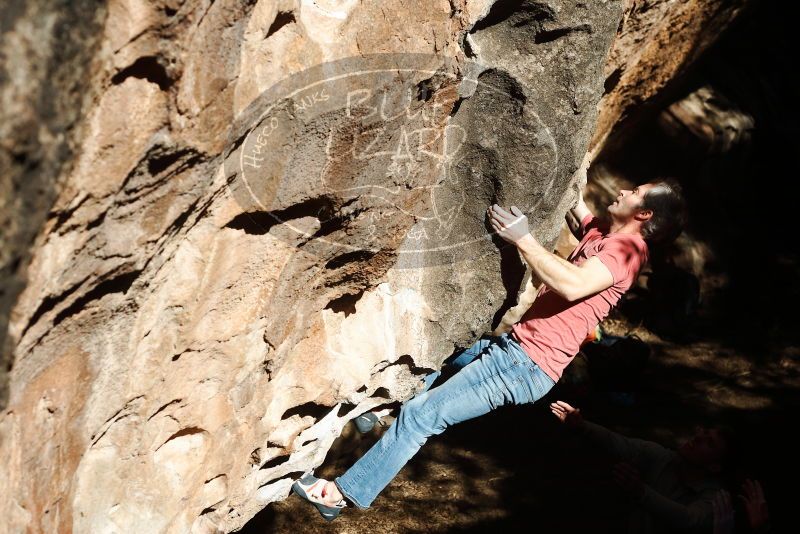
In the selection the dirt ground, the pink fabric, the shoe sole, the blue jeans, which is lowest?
the dirt ground

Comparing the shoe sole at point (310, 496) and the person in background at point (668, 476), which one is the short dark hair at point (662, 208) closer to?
the person in background at point (668, 476)

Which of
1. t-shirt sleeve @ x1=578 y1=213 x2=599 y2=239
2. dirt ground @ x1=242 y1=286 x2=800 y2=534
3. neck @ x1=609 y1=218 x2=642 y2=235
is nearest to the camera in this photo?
neck @ x1=609 y1=218 x2=642 y2=235

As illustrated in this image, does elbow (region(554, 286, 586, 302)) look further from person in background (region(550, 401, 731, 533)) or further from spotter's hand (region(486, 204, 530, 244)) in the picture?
person in background (region(550, 401, 731, 533))

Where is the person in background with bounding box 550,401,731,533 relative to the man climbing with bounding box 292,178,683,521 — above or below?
below

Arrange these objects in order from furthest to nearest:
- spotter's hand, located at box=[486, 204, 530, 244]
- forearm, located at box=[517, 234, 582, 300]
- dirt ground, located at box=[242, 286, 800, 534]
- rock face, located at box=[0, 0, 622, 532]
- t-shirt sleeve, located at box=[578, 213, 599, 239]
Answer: dirt ground, located at box=[242, 286, 800, 534] → t-shirt sleeve, located at box=[578, 213, 599, 239] → spotter's hand, located at box=[486, 204, 530, 244] → forearm, located at box=[517, 234, 582, 300] → rock face, located at box=[0, 0, 622, 532]

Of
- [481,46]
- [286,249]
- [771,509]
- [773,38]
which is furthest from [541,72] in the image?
[773,38]

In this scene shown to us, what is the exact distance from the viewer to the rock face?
1.41 metres

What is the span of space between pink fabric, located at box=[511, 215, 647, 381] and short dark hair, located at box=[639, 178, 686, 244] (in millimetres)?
70

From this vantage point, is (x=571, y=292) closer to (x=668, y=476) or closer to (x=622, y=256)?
(x=622, y=256)

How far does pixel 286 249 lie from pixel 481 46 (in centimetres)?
84

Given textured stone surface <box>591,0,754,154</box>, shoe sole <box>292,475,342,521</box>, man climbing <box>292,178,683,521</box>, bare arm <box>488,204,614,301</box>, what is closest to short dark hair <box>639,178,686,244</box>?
man climbing <box>292,178,683,521</box>

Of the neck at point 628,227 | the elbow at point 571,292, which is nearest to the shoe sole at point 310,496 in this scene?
the elbow at point 571,292

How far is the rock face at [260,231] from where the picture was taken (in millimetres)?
1408

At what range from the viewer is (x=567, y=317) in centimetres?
257
